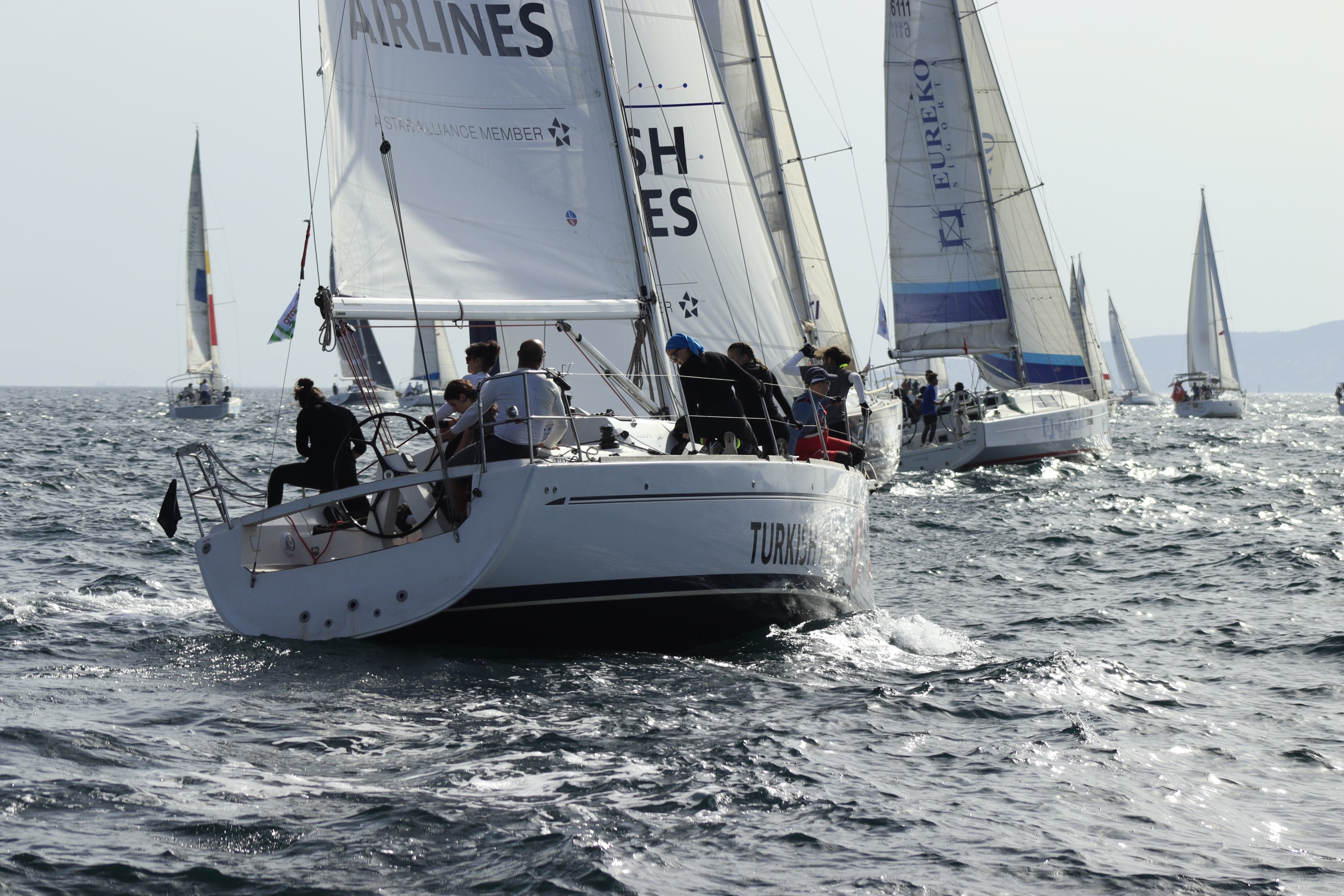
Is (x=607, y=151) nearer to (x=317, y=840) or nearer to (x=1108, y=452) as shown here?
(x=317, y=840)

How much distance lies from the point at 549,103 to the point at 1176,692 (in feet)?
18.2

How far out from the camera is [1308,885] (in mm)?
4062

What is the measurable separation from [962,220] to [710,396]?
783 inches

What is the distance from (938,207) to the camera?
26.8m

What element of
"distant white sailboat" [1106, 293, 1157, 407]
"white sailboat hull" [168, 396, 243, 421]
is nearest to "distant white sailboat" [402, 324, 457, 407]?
"white sailboat hull" [168, 396, 243, 421]

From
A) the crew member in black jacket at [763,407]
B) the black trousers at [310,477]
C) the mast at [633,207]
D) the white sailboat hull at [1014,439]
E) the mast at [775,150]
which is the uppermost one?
the mast at [775,150]

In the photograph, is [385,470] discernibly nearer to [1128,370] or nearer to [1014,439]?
Answer: [1014,439]

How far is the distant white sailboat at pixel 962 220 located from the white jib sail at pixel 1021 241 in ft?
0.07

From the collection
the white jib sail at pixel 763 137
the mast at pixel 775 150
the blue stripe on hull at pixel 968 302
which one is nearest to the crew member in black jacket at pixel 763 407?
the white jib sail at pixel 763 137

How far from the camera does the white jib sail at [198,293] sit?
2443 inches

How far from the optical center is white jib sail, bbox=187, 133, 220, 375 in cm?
6206

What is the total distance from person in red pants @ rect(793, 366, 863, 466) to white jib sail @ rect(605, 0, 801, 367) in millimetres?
670

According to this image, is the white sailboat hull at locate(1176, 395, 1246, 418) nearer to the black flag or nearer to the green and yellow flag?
the green and yellow flag

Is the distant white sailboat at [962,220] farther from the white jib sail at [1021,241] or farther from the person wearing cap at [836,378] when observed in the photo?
the person wearing cap at [836,378]
